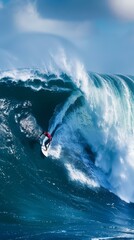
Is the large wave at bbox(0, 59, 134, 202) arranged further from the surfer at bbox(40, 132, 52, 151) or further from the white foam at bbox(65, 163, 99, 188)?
the surfer at bbox(40, 132, 52, 151)

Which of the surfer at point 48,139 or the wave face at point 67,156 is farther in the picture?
the surfer at point 48,139

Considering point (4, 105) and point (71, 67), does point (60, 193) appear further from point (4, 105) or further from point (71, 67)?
point (71, 67)

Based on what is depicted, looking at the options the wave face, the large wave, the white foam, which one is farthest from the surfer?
the white foam

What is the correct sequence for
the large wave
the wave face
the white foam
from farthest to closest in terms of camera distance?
the large wave, the white foam, the wave face

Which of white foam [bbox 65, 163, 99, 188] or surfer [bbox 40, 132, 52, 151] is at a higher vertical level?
surfer [bbox 40, 132, 52, 151]

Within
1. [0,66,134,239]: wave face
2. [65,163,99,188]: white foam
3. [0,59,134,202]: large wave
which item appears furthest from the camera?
[0,59,134,202]: large wave

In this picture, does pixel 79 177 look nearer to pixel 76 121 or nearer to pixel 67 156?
pixel 67 156

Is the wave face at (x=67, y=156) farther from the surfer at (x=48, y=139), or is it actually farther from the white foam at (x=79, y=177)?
the surfer at (x=48, y=139)

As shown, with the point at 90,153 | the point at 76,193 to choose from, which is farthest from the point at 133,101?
the point at 76,193

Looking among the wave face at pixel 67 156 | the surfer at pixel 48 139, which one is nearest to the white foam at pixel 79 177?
the wave face at pixel 67 156
